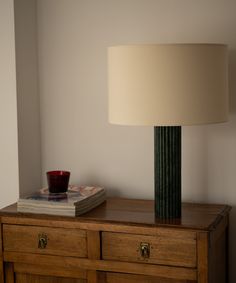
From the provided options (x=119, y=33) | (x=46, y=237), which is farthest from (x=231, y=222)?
(x=119, y=33)

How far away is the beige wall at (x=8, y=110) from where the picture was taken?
7.82ft

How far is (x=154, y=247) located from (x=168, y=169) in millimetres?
283

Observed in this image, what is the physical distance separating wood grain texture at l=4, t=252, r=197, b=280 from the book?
0.57 feet

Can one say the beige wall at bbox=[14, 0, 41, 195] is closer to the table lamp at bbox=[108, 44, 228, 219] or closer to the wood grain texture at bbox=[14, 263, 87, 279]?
the wood grain texture at bbox=[14, 263, 87, 279]

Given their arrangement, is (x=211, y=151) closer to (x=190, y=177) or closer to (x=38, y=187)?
(x=190, y=177)

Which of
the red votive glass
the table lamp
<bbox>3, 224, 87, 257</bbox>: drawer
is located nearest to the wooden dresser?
<bbox>3, 224, 87, 257</bbox>: drawer

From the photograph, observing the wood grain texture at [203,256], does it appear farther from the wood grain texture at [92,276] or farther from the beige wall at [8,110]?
the beige wall at [8,110]

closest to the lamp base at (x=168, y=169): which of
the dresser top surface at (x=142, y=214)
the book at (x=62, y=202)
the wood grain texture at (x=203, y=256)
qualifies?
the dresser top surface at (x=142, y=214)

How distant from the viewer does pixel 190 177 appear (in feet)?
7.78

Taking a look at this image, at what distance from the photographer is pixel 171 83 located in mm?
1916

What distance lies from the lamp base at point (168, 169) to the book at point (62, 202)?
29 centimetres

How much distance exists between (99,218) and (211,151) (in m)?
0.57

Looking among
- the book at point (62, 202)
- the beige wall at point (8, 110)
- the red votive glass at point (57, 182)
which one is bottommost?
the book at point (62, 202)

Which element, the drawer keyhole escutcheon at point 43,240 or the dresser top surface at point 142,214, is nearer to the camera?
the dresser top surface at point 142,214
